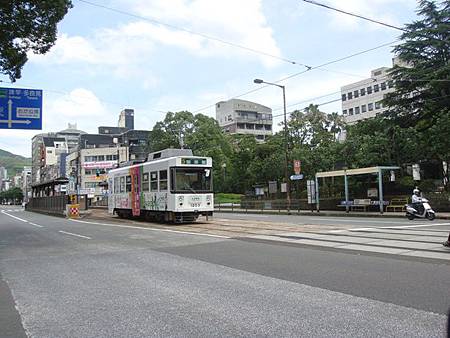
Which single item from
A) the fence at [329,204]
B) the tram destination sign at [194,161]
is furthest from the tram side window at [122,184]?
the fence at [329,204]

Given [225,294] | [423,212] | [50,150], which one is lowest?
[225,294]

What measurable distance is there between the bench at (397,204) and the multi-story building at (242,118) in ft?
273

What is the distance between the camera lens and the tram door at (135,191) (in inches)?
965

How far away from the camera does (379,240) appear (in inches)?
502

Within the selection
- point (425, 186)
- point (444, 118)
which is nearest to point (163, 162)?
point (444, 118)

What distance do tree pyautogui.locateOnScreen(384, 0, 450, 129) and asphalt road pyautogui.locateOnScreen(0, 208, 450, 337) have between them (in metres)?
28.0

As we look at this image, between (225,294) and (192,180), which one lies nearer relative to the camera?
(225,294)

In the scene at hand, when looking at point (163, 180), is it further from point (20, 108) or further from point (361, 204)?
point (361, 204)

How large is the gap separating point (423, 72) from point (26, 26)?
2872 cm

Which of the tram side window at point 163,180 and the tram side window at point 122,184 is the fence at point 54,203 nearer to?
the tram side window at point 122,184

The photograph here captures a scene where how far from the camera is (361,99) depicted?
104 m

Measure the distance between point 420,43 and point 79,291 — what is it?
3528 cm

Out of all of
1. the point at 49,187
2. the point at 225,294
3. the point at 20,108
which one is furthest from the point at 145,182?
the point at 49,187

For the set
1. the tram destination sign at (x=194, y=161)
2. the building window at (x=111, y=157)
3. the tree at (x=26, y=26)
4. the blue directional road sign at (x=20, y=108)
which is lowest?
the tram destination sign at (x=194, y=161)
